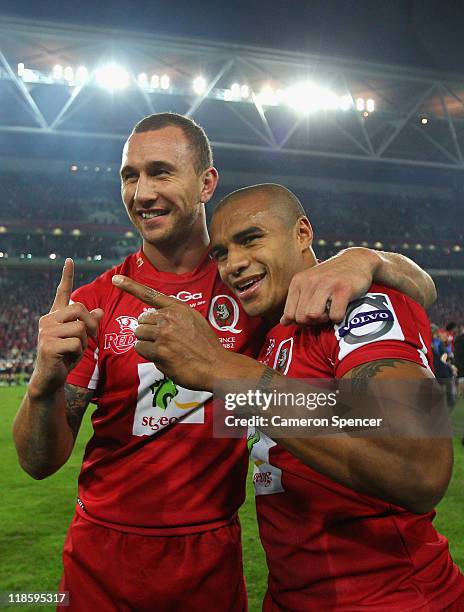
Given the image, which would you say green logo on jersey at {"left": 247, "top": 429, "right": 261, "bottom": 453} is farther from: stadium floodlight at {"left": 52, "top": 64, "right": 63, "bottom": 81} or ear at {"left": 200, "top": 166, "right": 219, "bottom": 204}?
stadium floodlight at {"left": 52, "top": 64, "right": 63, "bottom": 81}

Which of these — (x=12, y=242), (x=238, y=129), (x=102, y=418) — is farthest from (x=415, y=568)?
(x=12, y=242)

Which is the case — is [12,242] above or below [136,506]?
above

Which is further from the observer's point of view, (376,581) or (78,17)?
(78,17)

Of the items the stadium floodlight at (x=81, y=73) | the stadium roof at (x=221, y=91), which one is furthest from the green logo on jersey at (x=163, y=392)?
the stadium floodlight at (x=81, y=73)

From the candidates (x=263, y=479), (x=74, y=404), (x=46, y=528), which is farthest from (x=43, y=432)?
(x=46, y=528)

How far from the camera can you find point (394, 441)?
1.34 m

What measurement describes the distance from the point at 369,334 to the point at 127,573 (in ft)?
4.06

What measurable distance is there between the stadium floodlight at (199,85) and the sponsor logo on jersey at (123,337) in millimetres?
18628

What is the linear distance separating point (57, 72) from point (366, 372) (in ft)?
71.4

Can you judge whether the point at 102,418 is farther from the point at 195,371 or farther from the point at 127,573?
the point at 195,371

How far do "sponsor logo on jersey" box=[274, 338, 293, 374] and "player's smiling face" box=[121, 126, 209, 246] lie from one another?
2.38ft

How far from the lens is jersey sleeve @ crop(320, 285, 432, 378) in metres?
1.48

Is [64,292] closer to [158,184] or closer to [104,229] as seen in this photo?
[158,184]

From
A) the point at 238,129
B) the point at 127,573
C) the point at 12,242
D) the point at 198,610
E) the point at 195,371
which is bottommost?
the point at 198,610
